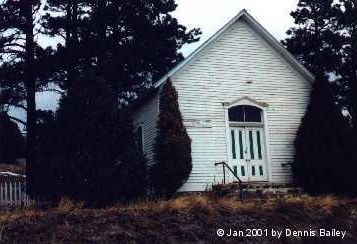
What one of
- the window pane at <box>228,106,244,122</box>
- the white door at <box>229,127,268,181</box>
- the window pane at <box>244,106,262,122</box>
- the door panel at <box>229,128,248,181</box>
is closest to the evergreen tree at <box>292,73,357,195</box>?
the white door at <box>229,127,268,181</box>

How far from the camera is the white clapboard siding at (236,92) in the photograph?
19.3 m

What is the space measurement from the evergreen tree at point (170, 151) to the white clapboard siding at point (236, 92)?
0.70 m

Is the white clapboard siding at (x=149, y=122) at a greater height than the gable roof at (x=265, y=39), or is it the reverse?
the gable roof at (x=265, y=39)

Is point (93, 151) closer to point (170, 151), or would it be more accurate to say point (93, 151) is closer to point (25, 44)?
point (170, 151)

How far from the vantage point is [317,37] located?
28.2 m

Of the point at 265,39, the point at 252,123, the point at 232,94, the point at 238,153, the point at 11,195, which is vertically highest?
the point at 265,39

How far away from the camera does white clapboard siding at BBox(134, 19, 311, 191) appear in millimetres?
19266

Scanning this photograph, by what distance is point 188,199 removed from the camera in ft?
44.7

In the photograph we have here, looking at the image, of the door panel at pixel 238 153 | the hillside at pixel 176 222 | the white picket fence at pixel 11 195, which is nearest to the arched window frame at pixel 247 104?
the door panel at pixel 238 153

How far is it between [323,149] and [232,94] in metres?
3.88

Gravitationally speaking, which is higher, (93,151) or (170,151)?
(170,151)

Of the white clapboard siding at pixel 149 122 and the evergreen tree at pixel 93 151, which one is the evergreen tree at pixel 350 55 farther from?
the evergreen tree at pixel 93 151

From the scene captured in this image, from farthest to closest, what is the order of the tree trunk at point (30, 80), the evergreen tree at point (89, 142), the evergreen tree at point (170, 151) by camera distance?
the tree trunk at point (30, 80), the evergreen tree at point (170, 151), the evergreen tree at point (89, 142)

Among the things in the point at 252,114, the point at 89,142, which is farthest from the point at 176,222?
the point at 252,114
